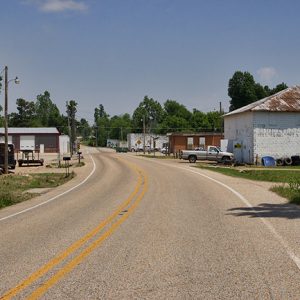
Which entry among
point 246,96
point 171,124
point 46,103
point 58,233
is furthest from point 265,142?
point 46,103

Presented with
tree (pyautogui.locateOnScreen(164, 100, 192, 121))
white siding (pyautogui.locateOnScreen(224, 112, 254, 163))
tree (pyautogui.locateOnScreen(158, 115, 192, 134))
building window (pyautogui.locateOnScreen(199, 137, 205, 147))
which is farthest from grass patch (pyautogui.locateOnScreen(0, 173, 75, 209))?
tree (pyautogui.locateOnScreen(164, 100, 192, 121))

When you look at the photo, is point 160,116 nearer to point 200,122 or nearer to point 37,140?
point 200,122

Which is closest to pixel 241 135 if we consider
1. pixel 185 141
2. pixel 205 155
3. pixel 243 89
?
pixel 205 155

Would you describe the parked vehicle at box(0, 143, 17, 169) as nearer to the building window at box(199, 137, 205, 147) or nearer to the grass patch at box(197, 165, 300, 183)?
the grass patch at box(197, 165, 300, 183)

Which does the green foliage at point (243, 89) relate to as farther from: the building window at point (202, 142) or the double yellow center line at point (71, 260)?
the double yellow center line at point (71, 260)

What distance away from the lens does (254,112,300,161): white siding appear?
50594mm

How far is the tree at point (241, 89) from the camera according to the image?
126 metres

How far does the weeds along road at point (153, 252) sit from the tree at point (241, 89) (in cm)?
11190

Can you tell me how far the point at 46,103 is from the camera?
19875 centimetres

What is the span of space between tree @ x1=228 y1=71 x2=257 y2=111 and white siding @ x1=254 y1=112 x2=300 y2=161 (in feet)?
246

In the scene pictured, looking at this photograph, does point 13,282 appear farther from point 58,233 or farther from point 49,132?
point 49,132

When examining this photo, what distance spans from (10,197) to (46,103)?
18228cm

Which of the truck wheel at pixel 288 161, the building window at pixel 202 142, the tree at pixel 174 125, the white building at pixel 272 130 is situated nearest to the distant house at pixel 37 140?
the building window at pixel 202 142

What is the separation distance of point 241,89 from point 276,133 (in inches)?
3069
